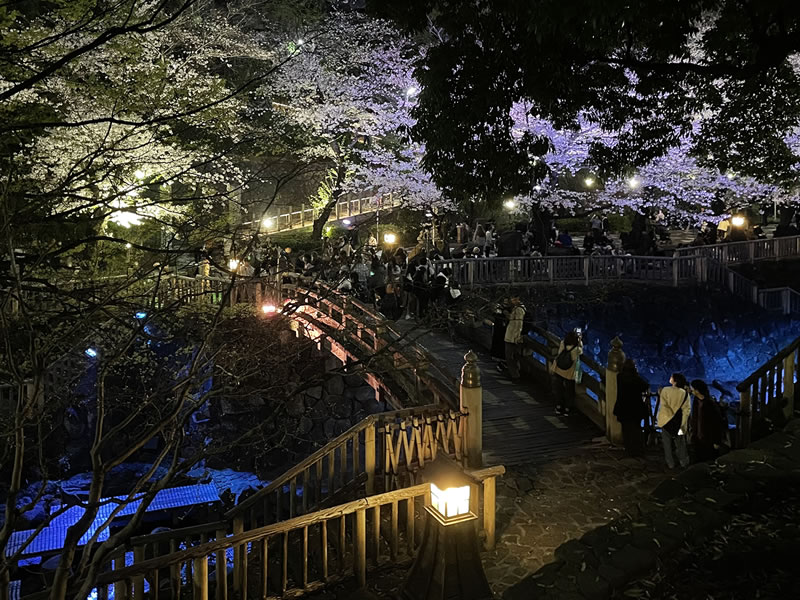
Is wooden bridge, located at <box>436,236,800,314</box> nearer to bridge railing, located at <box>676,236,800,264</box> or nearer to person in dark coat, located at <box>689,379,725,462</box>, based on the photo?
bridge railing, located at <box>676,236,800,264</box>

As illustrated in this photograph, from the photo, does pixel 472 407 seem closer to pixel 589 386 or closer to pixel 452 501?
pixel 589 386

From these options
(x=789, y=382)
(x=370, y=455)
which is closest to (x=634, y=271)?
(x=789, y=382)

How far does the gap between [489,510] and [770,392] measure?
183 inches

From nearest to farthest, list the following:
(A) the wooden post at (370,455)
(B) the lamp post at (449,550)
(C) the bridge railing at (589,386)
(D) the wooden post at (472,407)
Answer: (B) the lamp post at (449,550), (A) the wooden post at (370,455), (D) the wooden post at (472,407), (C) the bridge railing at (589,386)

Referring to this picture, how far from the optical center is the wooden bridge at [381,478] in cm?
669

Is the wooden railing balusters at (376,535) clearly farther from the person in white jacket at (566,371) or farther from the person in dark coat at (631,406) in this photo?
the person in white jacket at (566,371)

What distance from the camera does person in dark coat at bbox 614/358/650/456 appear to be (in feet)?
34.5

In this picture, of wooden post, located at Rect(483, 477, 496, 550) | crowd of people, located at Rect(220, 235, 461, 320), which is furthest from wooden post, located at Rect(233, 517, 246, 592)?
crowd of people, located at Rect(220, 235, 461, 320)

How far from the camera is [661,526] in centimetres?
623

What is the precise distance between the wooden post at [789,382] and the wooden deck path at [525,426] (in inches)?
115

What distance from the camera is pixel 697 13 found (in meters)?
7.51

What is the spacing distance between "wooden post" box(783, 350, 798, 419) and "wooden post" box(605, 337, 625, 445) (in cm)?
231

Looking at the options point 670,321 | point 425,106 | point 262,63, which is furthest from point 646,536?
point 262,63

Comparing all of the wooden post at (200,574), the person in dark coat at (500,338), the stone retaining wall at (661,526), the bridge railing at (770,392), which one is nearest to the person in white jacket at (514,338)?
the person in dark coat at (500,338)
